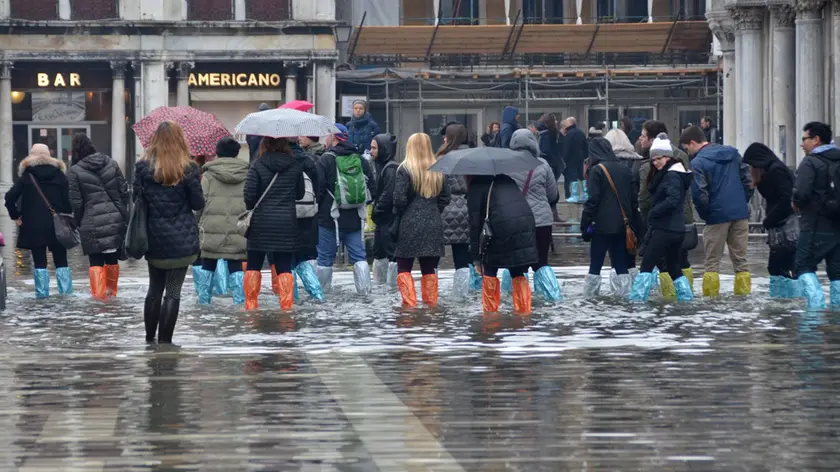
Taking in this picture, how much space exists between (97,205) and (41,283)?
3.26 feet

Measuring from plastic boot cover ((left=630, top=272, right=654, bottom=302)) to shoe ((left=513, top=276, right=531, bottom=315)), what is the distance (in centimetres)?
132

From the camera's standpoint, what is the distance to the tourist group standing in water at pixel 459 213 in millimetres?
15016

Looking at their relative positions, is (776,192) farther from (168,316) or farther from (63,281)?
(63,281)

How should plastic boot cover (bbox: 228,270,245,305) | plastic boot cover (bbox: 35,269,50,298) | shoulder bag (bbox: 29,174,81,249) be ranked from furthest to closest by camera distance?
plastic boot cover (bbox: 35,269,50,298), shoulder bag (bbox: 29,174,81,249), plastic boot cover (bbox: 228,270,245,305)

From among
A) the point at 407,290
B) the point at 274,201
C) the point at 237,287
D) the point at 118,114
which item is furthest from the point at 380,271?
the point at 118,114

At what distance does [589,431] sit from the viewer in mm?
8609

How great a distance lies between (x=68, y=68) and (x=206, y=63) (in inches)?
145

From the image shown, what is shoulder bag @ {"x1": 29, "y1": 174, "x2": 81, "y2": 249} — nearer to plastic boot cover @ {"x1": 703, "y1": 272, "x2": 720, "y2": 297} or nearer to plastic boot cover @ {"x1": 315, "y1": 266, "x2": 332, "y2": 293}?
plastic boot cover @ {"x1": 315, "y1": 266, "x2": 332, "y2": 293}

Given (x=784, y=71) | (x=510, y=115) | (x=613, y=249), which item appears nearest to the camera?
(x=613, y=249)

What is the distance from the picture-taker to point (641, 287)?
15.8 meters

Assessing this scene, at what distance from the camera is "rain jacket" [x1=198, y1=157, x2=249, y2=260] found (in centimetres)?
1612

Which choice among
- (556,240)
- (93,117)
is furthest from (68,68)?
(556,240)

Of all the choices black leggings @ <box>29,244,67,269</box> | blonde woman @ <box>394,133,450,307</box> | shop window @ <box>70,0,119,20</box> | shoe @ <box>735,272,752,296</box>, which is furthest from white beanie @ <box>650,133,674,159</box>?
shop window @ <box>70,0,119,20</box>

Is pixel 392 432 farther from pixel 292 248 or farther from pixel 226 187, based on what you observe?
pixel 226 187
